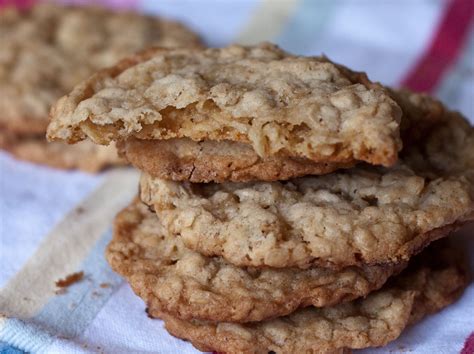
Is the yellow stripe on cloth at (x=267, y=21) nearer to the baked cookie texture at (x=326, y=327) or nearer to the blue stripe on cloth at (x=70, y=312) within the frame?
the blue stripe on cloth at (x=70, y=312)

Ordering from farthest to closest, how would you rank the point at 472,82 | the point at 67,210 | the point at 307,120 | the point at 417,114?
1. the point at 472,82
2. the point at 67,210
3. the point at 417,114
4. the point at 307,120

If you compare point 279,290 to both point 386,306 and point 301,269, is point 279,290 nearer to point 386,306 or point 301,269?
point 301,269

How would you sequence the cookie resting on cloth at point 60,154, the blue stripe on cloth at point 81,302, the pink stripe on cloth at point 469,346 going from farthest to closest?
the cookie resting on cloth at point 60,154 → the blue stripe on cloth at point 81,302 → the pink stripe on cloth at point 469,346

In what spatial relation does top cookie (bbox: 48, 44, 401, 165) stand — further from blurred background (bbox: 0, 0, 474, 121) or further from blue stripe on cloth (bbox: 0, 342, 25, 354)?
blurred background (bbox: 0, 0, 474, 121)

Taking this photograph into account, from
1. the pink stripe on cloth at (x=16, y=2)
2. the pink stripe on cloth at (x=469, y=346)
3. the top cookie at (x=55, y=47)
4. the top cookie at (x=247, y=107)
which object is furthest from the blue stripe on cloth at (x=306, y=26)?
the pink stripe on cloth at (x=469, y=346)

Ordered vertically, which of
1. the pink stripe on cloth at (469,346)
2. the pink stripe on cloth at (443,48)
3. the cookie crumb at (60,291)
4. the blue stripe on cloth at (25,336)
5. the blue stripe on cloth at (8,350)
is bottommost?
the blue stripe on cloth at (8,350)

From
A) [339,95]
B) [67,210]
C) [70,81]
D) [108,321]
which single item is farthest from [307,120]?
[70,81]

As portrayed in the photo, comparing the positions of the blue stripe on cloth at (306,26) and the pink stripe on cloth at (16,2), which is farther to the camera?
the pink stripe on cloth at (16,2)
